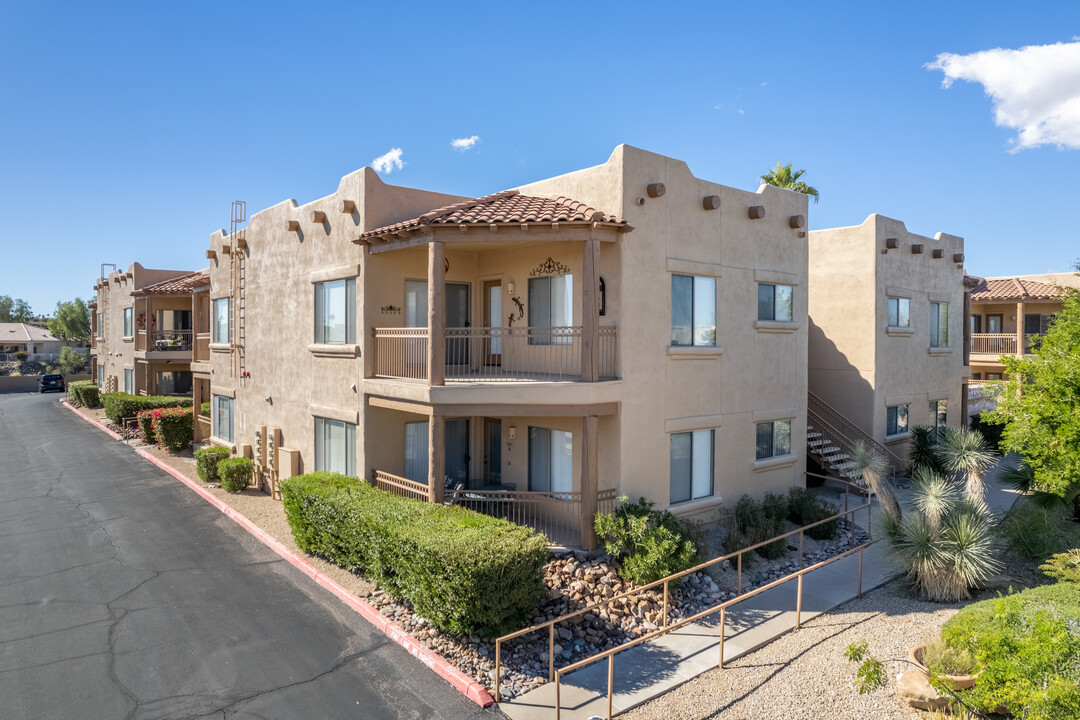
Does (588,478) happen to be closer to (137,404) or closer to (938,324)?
(938,324)

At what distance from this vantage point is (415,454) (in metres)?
16.0

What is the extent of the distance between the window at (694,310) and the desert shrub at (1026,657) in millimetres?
7960

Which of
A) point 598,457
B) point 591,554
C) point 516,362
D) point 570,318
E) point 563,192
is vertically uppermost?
point 563,192

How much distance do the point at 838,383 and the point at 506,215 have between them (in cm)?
1491

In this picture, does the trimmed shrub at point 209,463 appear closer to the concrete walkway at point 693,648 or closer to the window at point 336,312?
the window at point 336,312

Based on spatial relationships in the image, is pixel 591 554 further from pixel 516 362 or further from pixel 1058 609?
pixel 1058 609

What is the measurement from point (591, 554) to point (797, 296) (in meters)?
9.74

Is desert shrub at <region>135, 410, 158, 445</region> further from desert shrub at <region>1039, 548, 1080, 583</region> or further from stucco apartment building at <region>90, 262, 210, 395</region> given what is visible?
→ desert shrub at <region>1039, 548, 1080, 583</region>

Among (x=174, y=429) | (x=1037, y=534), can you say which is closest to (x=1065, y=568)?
(x=1037, y=534)

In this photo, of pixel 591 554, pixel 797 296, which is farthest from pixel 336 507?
pixel 797 296

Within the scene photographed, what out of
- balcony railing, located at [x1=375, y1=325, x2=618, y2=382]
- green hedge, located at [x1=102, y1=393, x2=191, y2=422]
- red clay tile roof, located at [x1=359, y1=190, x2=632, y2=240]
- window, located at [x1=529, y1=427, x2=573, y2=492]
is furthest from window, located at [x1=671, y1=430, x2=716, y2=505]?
green hedge, located at [x1=102, y1=393, x2=191, y2=422]

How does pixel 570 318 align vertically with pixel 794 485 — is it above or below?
above

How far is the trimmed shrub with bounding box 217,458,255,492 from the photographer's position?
18844 mm

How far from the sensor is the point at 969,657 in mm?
8477
